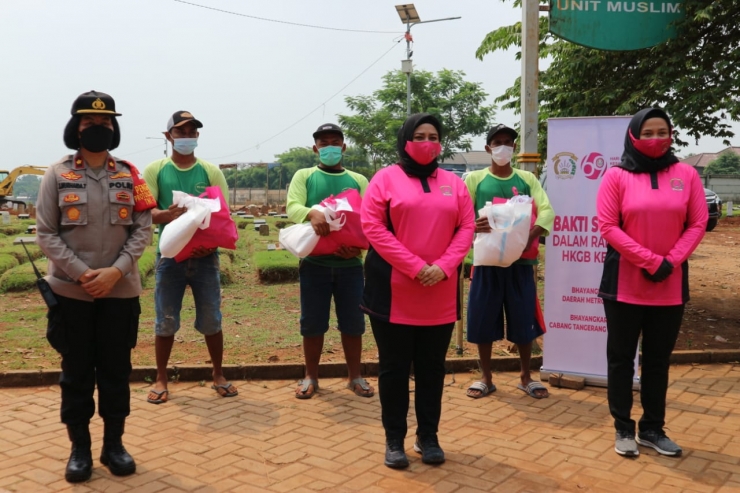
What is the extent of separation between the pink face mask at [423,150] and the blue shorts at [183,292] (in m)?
1.99

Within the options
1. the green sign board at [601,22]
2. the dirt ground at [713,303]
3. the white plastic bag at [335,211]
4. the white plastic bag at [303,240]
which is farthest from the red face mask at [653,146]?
the dirt ground at [713,303]

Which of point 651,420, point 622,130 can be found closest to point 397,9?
point 622,130

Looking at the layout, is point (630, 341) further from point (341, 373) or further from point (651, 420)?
point (341, 373)

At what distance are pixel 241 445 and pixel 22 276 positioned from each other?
24.7ft

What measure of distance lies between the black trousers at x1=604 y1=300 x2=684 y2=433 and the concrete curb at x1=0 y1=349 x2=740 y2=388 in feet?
6.36

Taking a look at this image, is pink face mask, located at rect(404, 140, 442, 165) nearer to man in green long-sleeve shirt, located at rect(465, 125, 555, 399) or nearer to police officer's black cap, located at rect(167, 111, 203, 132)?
man in green long-sleeve shirt, located at rect(465, 125, 555, 399)

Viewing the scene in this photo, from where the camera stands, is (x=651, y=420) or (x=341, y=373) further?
(x=341, y=373)

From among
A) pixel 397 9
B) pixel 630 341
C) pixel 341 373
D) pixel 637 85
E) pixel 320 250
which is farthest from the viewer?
pixel 397 9

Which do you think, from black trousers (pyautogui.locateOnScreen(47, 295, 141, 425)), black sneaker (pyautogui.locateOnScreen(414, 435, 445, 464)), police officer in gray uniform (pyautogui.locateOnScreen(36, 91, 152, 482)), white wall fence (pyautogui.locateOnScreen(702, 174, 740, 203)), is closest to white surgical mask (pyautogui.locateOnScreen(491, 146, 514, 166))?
black sneaker (pyautogui.locateOnScreen(414, 435, 445, 464))

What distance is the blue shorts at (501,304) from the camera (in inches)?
218

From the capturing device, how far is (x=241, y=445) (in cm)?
444

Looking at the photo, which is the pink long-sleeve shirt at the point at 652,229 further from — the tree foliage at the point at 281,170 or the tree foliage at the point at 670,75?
the tree foliage at the point at 281,170

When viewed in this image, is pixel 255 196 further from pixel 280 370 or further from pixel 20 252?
pixel 280 370

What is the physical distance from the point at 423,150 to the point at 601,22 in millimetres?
3268
